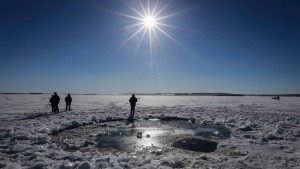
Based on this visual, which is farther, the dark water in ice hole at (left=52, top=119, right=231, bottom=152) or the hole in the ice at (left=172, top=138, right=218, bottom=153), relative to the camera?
the dark water in ice hole at (left=52, top=119, right=231, bottom=152)

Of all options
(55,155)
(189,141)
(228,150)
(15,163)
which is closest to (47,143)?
(55,155)

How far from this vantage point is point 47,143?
10.9 m

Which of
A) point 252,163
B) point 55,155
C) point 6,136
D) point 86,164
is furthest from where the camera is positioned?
point 6,136

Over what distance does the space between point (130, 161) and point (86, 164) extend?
137cm

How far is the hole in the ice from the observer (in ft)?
33.9

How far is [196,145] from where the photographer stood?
36.1 ft

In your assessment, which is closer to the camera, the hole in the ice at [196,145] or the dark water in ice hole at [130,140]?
the hole in the ice at [196,145]

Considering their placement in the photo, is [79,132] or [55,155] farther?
[79,132]

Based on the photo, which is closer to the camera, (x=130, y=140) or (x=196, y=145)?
(x=196, y=145)

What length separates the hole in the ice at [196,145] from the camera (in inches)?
407

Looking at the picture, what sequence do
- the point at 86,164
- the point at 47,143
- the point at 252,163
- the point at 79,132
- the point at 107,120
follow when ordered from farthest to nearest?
1. the point at 107,120
2. the point at 79,132
3. the point at 47,143
4. the point at 252,163
5. the point at 86,164

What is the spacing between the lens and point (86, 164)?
308 inches

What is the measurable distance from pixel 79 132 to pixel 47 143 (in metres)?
3.24

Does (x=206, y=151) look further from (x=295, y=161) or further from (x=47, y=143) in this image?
(x=47, y=143)
